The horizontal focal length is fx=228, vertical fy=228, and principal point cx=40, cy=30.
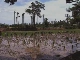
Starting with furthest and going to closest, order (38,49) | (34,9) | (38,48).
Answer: (34,9) < (38,48) < (38,49)

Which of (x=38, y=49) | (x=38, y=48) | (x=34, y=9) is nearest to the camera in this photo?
(x=38, y=49)

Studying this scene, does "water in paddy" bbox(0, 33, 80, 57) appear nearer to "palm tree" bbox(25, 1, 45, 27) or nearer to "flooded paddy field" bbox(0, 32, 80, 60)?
"flooded paddy field" bbox(0, 32, 80, 60)

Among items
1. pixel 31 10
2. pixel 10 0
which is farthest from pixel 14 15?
pixel 10 0

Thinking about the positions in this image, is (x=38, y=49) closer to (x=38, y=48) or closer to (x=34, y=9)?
(x=38, y=48)

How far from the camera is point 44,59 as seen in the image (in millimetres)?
8297

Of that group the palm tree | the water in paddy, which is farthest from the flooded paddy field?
the palm tree

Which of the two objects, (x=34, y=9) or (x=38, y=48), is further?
(x=34, y=9)

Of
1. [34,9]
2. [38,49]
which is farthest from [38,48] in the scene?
[34,9]

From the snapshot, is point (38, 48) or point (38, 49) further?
point (38, 48)

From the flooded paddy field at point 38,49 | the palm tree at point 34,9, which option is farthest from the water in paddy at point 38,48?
the palm tree at point 34,9

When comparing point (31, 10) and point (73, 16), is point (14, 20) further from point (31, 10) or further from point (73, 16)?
point (73, 16)

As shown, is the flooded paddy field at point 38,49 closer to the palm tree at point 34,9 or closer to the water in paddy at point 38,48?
the water in paddy at point 38,48

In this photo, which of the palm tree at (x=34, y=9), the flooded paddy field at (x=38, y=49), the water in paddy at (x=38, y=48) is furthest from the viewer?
the palm tree at (x=34, y=9)

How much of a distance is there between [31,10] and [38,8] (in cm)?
216
